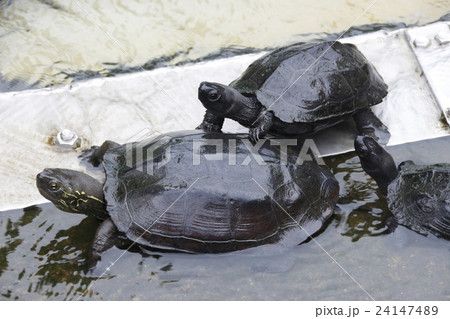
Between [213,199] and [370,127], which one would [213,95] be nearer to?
[213,199]

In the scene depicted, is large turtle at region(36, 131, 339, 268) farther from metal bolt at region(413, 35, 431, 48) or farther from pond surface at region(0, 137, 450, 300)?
metal bolt at region(413, 35, 431, 48)

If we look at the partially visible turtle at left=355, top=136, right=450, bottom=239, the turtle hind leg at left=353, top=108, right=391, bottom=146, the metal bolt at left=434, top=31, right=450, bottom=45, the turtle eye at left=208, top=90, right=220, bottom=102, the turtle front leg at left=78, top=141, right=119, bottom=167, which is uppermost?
the metal bolt at left=434, top=31, right=450, bottom=45

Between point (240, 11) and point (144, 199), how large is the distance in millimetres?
2563

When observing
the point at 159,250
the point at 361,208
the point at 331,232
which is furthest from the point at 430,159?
the point at 159,250

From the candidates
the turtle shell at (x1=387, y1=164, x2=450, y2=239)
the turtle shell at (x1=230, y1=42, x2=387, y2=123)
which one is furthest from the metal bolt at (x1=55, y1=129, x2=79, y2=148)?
the turtle shell at (x1=387, y1=164, x2=450, y2=239)

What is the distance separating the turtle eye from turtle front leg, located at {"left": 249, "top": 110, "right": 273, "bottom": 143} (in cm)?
32

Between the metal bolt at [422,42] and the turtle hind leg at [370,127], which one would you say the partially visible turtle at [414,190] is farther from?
the metal bolt at [422,42]

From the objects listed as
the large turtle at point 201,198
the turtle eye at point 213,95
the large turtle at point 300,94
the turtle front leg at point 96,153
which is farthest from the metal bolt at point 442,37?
the turtle front leg at point 96,153

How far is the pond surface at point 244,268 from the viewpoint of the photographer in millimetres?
2996

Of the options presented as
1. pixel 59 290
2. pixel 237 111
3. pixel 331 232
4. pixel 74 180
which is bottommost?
pixel 59 290

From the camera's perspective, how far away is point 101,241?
10.2ft

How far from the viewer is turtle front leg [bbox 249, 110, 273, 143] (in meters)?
3.51

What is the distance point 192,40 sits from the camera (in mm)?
4730

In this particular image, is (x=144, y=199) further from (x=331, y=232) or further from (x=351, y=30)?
(x=351, y=30)
